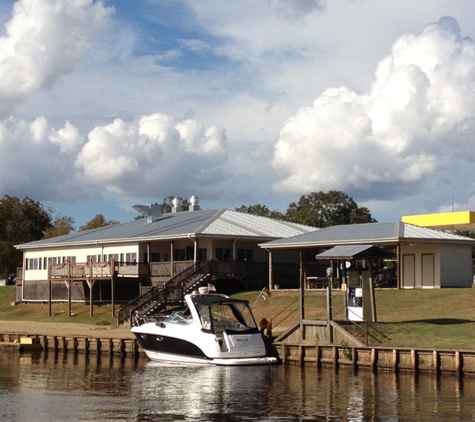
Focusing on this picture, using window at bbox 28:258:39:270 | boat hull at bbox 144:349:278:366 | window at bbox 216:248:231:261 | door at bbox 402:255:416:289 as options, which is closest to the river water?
boat hull at bbox 144:349:278:366

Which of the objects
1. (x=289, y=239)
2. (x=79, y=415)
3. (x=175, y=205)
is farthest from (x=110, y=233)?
(x=79, y=415)

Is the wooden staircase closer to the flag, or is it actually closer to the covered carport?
the flag

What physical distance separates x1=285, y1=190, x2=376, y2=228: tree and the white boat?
193ft

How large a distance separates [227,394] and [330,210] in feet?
228

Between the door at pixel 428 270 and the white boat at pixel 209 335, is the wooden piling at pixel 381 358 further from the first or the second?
the door at pixel 428 270

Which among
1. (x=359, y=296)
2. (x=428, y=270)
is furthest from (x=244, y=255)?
(x=359, y=296)

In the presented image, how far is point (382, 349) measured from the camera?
3656 cm

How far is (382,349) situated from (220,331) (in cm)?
670

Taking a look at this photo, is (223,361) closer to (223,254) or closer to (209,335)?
(209,335)

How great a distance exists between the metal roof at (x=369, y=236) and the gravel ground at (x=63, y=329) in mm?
12568

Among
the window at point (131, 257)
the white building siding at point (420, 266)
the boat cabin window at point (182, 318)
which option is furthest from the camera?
the window at point (131, 257)

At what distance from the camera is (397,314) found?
160 feet

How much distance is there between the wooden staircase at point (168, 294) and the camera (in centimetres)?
5500

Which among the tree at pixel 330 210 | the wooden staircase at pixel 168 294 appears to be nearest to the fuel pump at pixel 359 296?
the wooden staircase at pixel 168 294
